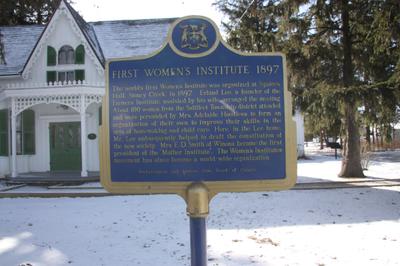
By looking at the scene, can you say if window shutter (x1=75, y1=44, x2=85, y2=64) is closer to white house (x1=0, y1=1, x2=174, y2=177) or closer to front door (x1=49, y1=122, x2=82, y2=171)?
white house (x1=0, y1=1, x2=174, y2=177)

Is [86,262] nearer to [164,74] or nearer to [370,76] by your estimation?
[164,74]

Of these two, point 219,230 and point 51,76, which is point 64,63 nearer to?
point 51,76

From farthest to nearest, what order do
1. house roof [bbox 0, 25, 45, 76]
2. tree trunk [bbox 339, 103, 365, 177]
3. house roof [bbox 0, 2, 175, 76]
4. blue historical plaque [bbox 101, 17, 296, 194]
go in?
house roof [bbox 0, 2, 175, 76]
house roof [bbox 0, 25, 45, 76]
tree trunk [bbox 339, 103, 365, 177]
blue historical plaque [bbox 101, 17, 296, 194]

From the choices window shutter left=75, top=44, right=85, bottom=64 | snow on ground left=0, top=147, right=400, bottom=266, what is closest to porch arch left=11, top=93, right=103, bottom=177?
window shutter left=75, top=44, right=85, bottom=64

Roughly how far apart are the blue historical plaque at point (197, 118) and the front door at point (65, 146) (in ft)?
47.5

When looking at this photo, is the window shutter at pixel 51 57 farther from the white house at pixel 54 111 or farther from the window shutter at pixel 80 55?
the window shutter at pixel 80 55

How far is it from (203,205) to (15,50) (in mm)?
18893

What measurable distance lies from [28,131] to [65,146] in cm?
163

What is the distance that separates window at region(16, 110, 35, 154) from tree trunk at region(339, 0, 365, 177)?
1245cm

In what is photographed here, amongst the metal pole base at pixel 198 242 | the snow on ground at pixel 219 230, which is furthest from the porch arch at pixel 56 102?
the metal pole base at pixel 198 242

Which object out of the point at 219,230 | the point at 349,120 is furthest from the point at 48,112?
the point at 219,230

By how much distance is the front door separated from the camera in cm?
1784

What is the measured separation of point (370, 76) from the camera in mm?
14695

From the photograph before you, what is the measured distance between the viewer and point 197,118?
13.1 feet
